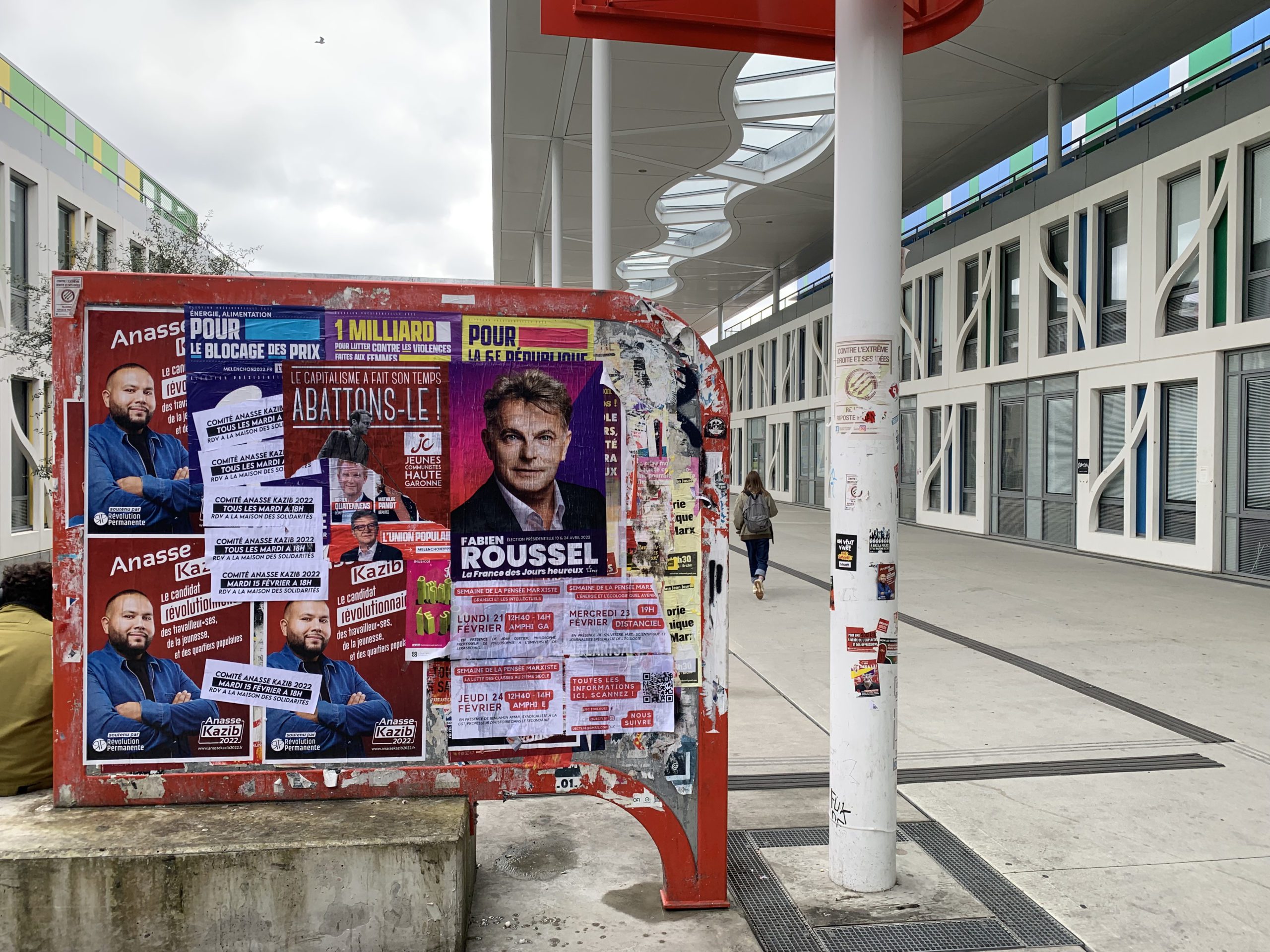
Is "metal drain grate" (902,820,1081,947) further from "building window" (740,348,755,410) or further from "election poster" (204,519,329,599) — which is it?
"building window" (740,348,755,410)

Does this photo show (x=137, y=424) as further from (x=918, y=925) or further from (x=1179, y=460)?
(x=1179, y=460)

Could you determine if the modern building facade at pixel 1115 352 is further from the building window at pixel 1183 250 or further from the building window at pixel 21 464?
the building window at pixel 21 464

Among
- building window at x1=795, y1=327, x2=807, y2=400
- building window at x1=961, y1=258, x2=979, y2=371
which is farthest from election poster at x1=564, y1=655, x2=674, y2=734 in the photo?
building window at x1=795, y1=327, x2=807, y2=400

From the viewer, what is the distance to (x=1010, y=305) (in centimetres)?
1975

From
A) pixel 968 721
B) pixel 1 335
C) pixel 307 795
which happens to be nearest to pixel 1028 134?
pixel 968 721

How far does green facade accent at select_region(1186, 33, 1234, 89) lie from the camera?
51.0 ft

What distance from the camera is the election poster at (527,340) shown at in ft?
11.5

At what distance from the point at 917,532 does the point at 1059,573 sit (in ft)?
24.7

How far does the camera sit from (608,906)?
3.66 m

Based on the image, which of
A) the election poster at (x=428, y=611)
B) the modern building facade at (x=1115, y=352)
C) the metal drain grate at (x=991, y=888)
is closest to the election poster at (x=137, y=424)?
the election poster at (x=428, y=611)

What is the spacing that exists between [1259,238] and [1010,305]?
22.3 feet

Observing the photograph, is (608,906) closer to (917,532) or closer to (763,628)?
(763,628)

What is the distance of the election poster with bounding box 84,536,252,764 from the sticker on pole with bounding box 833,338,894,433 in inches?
97.8

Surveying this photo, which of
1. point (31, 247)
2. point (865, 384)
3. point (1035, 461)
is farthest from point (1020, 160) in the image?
point (31, 247)
